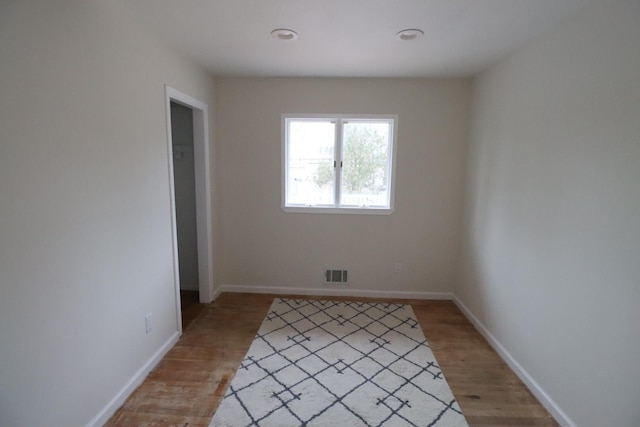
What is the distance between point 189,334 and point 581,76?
349 centimetres

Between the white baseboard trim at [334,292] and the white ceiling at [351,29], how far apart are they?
248cm

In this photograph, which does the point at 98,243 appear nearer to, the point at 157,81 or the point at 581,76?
the point at 157,81

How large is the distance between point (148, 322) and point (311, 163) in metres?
2.26

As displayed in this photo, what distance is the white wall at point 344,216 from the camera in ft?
11.2

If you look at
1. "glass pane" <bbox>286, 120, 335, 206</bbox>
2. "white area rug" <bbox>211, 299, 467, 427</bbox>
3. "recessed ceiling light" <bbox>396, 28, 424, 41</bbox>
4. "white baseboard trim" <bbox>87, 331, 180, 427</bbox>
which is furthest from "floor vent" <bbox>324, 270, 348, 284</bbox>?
"recessed ceiling light" <bbox>396, 28, 424, 41</bbox>

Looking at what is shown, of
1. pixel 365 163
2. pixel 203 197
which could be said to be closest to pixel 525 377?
pixel 365 163

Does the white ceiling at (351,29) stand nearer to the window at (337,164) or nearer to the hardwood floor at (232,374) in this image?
the window at (337,164)

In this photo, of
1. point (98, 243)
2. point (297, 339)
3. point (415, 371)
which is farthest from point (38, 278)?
point (415, 371)

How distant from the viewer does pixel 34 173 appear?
54.0 inches

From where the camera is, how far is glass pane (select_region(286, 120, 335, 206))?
356 centimetres

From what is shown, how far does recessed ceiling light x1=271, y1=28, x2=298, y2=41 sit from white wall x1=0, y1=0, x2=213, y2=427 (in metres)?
0.90

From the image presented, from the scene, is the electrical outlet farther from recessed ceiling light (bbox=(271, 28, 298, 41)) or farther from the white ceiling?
recessed ceiling light (bbox=(271, 28, 298, 41))

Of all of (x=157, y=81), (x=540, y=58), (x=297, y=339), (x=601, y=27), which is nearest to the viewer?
(x=601, y=27)

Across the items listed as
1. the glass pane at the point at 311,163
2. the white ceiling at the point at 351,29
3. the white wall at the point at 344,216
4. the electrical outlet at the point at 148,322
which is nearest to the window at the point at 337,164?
the glass pane at the point at 311,163
